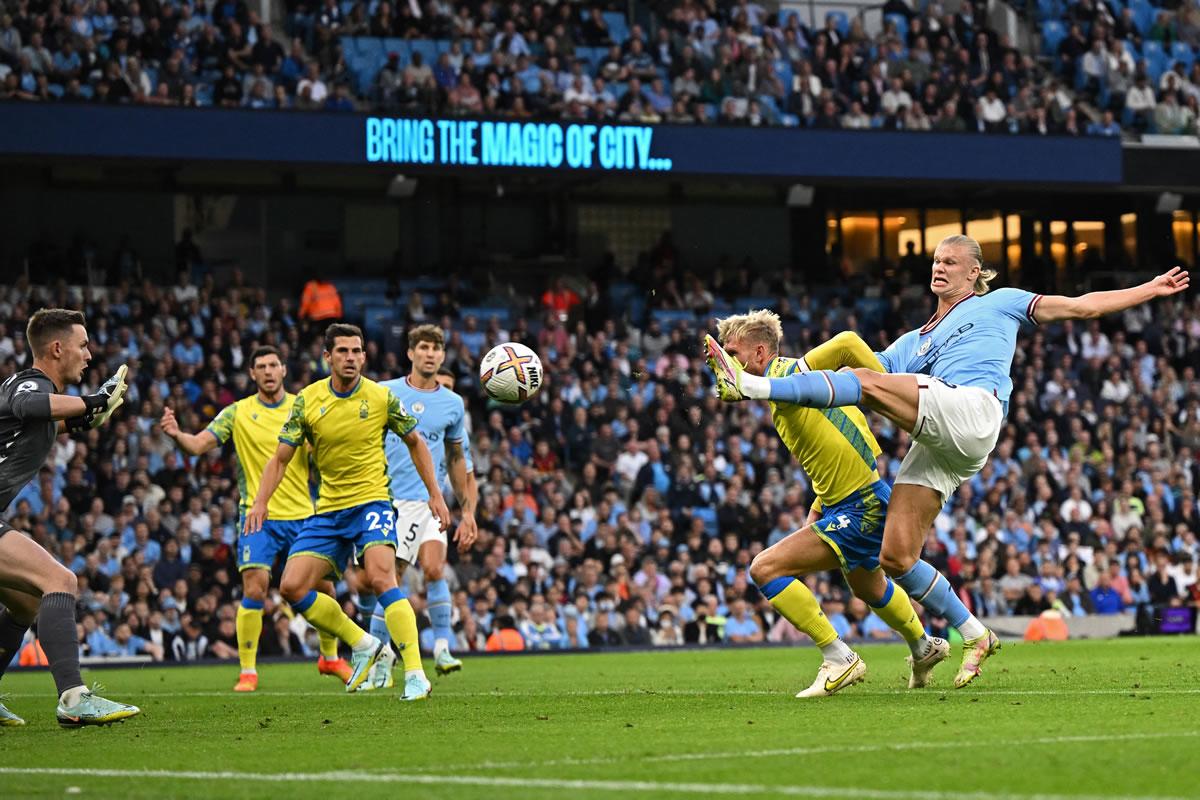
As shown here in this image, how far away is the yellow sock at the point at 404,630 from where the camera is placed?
36.3 feet

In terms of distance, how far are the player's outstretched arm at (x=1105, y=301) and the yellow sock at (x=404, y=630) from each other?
14.1ft

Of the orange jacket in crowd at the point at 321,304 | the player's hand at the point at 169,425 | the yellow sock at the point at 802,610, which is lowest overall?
the yellow sock at the point at 802,610

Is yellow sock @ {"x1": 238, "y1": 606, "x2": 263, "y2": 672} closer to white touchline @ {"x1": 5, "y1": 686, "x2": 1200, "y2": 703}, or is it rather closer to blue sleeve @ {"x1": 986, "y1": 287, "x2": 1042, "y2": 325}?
white touchline @ {"x1": 5, "y1": 686, "x2": 1200, "y2": 703}

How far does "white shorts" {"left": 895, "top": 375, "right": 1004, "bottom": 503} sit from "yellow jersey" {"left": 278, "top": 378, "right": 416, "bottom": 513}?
12.1ft

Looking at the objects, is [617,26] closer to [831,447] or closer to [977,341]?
[831,447]

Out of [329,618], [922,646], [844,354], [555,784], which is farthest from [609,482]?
[555,784]

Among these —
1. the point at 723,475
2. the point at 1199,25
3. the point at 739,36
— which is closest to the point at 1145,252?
the point at 1199,25

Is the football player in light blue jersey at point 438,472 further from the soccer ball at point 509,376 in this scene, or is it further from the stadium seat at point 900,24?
the stadium seat at point 900,24

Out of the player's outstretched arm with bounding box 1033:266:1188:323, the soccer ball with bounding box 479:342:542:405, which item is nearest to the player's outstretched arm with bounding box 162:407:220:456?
the soccer ball with bounding box 479:342:542:405

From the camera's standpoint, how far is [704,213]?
3422cm

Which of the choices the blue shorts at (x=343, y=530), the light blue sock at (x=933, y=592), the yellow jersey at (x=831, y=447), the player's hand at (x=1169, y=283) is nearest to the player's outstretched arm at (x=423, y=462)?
the blue shorts at (x=343, y=530)

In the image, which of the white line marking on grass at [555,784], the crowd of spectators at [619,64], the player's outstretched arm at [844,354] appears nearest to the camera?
the white line marking on grass at [555,784]

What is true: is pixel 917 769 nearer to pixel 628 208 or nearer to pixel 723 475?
pixel 723 475

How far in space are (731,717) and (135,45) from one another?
2039cm
